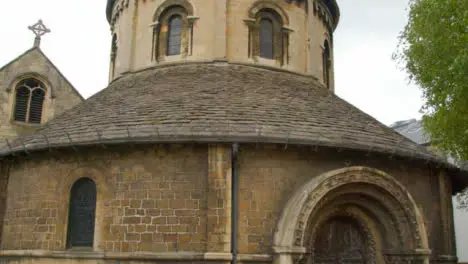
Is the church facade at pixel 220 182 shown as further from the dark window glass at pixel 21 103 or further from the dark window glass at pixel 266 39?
the dark window glass at pixel 21 103

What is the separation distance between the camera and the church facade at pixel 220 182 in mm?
10875

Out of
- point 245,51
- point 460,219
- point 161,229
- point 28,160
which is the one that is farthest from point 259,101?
point 460,219

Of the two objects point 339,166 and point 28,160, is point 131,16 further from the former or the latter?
point 339,166

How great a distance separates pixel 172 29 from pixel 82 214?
6.08 metres

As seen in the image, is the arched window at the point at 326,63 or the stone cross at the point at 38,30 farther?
the stone cross at the point at 38,30

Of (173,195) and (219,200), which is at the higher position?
(173,195)

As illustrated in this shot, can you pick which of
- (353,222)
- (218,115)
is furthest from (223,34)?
(353,222)

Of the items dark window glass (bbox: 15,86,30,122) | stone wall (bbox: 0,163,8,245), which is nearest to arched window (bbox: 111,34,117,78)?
dark window glass (bbox: 15,86,30,122)

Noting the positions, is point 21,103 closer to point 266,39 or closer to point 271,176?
point 266,39

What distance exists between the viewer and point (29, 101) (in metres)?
19.3

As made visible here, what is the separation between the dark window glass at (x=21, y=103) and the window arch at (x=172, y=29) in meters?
6.49

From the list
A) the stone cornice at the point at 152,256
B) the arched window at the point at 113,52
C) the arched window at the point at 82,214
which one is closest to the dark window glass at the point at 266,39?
the arched window at the point at 113,52

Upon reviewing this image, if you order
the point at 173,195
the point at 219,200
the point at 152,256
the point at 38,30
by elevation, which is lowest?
the point at 152,256

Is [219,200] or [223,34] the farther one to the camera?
[223,34]
